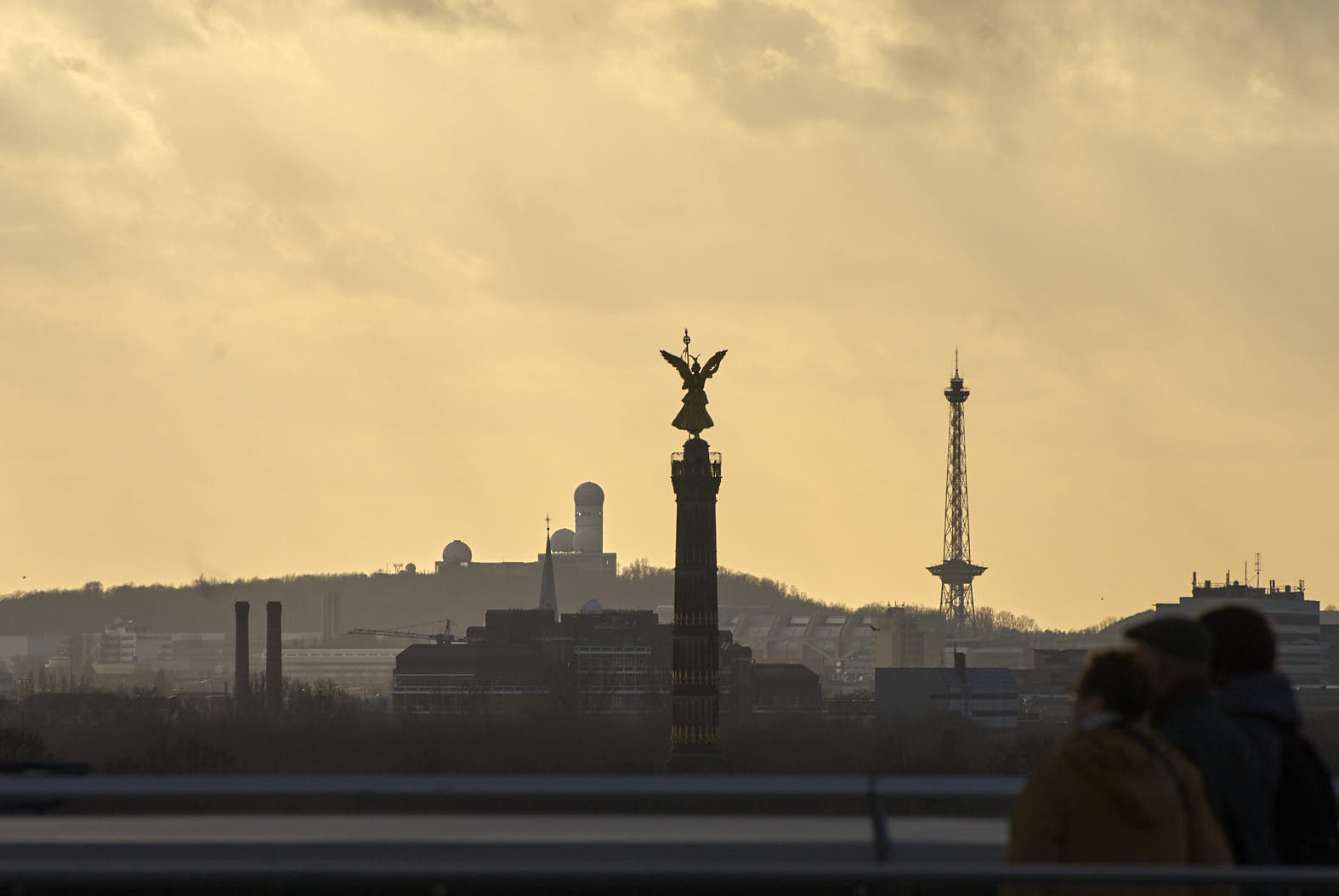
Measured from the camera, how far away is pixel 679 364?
6606cm

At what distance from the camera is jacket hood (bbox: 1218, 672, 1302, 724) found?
8.99 m

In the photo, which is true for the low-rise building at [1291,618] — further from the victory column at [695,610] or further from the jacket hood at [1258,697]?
the jacket hood at [1258,697]

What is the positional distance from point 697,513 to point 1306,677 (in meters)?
113

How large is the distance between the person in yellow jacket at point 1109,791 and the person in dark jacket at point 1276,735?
0.71m

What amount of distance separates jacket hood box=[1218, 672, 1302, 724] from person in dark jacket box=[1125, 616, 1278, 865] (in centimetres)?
17

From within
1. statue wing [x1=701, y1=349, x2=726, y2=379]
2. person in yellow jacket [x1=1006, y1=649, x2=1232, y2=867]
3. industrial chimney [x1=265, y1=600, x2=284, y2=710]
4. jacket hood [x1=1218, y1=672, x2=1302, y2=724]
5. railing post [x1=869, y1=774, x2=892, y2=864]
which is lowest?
industrial chimney [x1=265, y1=600, x2=284, y2=710]

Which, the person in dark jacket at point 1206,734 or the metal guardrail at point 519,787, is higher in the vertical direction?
the person in dark jacket at point 1206,734

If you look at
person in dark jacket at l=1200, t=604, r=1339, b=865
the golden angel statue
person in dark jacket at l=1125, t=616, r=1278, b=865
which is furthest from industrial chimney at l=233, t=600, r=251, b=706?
person in dark jacket at l=1125, t=616, r=1278, b=865

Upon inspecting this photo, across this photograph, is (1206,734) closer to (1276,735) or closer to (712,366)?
(1276,735)

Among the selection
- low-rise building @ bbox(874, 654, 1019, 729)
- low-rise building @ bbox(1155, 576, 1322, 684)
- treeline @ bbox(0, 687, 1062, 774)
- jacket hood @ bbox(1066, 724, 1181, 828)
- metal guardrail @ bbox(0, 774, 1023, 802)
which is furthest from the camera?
low-rise building @ bbox(1155, 576, 1322, 684)

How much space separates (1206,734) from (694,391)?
58.5 m

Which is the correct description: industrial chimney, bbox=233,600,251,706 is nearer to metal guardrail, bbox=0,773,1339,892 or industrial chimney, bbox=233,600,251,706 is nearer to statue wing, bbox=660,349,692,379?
statue wing, bbox=660,349,692,379

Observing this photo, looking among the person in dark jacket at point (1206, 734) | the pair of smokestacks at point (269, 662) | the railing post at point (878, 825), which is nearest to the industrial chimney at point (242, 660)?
the pair of smokestacks at point (269, 662)

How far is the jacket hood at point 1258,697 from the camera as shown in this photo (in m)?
8.99
